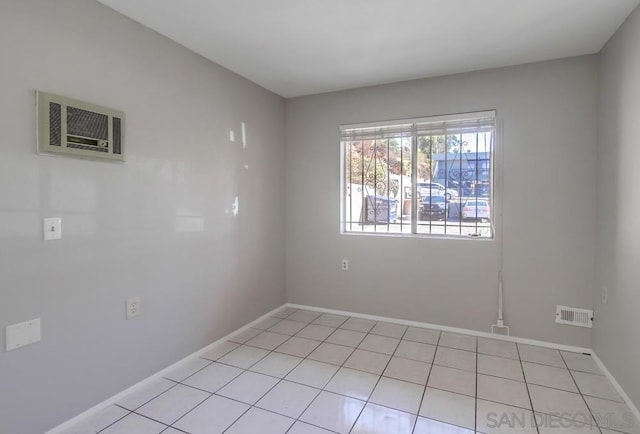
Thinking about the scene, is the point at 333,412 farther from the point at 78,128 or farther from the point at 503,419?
the point at 78,128

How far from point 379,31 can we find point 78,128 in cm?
194

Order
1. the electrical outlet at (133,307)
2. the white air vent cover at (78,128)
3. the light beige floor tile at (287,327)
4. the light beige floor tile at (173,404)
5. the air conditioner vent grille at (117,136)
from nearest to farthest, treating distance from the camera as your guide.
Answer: the white air vent cover at (78,128), the light beige floor tile at (173,404), the air conditioner vent grille at (117,136), the electrical outlet at (133,307), the light beige floor tile at (287,327)

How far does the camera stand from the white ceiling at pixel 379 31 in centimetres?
204

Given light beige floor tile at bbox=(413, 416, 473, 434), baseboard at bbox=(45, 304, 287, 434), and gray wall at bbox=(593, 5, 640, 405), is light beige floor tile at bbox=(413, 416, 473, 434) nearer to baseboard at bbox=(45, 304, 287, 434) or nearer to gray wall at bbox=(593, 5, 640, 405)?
gray wall at bbox=(593, 5, 640, 405)

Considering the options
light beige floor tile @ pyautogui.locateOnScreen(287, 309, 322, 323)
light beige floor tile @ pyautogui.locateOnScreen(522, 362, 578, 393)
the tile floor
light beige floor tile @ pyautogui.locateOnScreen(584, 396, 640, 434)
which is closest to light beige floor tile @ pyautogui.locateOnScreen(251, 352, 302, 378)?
the tile floor

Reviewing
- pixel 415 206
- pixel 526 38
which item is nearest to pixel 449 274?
pixel 415 206

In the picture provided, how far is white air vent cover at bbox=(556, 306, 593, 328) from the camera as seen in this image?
2721mm

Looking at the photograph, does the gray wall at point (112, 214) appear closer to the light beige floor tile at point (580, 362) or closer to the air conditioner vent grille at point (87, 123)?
the air conditioner vent grille at point (87, 123)

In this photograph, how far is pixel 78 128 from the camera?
1871mm

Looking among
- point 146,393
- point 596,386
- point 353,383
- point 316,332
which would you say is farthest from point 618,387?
point 146,393

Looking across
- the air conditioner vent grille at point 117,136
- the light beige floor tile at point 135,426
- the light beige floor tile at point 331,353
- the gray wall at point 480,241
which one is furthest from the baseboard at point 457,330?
the air conditioner vent grille at point 117,136

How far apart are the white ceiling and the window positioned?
0.52 metres

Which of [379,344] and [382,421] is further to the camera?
[379,344]

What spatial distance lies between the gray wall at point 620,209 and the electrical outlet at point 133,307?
9.91ft
